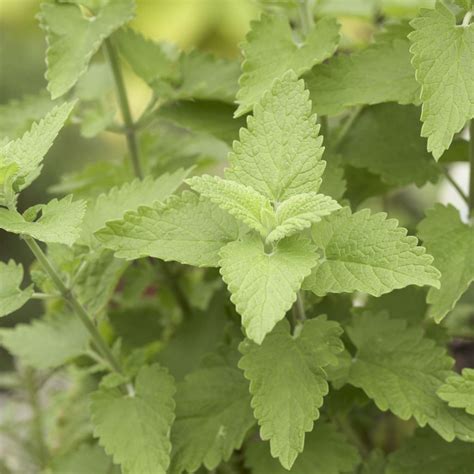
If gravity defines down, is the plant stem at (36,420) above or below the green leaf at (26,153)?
below

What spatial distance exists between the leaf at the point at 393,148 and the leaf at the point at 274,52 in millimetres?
121

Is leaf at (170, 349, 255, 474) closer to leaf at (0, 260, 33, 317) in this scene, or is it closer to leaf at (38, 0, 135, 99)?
leaf at (0, 260, 33, 317)

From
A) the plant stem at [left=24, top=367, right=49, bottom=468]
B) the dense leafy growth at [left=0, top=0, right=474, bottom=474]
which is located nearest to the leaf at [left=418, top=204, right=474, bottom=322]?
the dense leafy growth at [left=0, top=0, right=474, bottom=474]

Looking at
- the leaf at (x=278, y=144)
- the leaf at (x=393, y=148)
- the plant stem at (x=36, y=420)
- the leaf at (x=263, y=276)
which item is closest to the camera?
the leaf at (x=263, y=276)

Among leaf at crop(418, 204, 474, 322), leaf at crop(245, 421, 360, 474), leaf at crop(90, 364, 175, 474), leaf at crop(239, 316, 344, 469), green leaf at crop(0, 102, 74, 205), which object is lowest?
leaf at crop(245, 421, 360, 474)

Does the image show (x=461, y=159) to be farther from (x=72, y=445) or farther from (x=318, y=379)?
(x=72, y=445)

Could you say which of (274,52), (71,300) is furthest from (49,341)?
(274,52)

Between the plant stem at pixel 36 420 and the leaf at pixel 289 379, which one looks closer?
the leaf at pixel 289 379

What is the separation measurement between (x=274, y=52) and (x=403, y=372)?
278 millimetres

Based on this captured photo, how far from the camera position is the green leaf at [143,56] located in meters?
0.78

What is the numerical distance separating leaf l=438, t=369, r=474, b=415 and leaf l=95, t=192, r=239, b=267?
0.19 m

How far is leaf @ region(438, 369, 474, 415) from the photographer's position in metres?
0.58

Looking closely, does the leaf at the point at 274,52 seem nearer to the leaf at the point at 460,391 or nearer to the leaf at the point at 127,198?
the leaf at the point at 127,198

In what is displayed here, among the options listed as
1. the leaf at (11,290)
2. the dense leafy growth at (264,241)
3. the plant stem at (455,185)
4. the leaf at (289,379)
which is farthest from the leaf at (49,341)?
the plant stem at (455,185)
